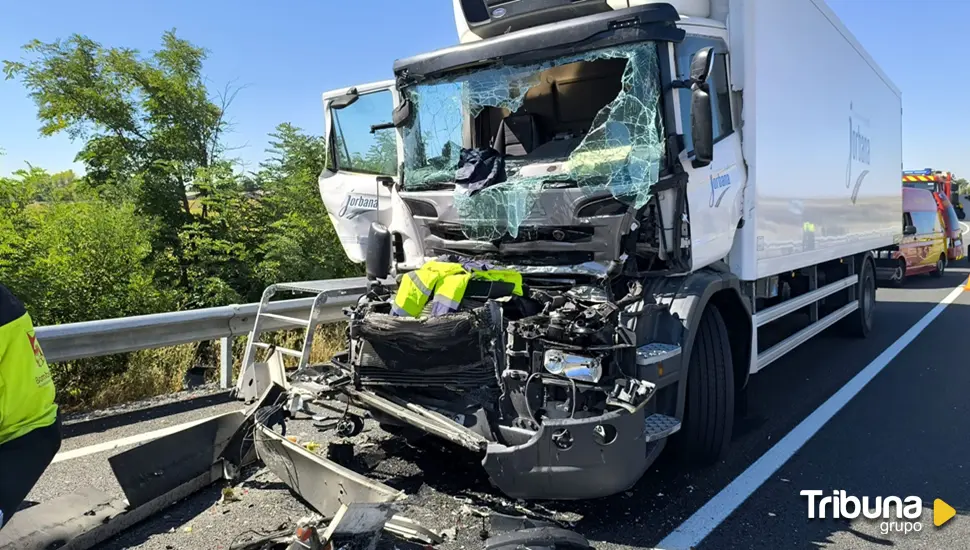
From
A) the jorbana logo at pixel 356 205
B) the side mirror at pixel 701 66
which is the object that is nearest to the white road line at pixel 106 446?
the jorbana logo at pixel 356 205

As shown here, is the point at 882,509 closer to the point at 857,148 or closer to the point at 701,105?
the point at 701,105

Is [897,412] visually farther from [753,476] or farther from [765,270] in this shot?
[753,476]

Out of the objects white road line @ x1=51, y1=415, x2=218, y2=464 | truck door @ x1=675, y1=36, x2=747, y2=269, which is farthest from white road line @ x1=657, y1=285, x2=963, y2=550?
white road line @ x1=51, y1=415, x2=218, y2=464

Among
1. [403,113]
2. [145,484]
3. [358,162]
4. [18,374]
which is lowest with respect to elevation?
[145,484]

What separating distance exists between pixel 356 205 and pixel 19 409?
16.1 feet

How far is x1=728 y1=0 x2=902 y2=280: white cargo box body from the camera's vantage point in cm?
473

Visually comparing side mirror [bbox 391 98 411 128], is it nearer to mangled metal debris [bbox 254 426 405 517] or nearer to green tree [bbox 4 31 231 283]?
mangled metal debris [bbox 254 426 405 517]

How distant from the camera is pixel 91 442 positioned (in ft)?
15.6

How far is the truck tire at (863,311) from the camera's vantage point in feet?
28.8

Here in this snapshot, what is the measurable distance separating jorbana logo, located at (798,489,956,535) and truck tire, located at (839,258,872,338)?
5.49 m

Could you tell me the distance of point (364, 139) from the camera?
22.0ft

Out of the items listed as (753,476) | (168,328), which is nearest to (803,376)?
(753,476)

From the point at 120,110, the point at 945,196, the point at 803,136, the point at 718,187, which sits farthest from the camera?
the point at 945,196

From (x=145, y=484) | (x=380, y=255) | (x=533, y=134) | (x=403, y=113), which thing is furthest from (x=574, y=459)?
(x=403, y=113)
